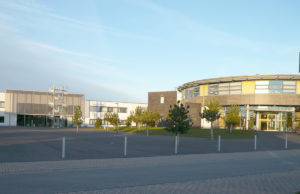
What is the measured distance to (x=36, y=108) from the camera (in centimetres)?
8394

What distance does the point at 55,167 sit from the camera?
12891 mm

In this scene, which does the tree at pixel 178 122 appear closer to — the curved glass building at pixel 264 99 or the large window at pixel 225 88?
the curved glass building at pixel 264 99

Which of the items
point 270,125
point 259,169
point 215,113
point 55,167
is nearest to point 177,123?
point 215,113

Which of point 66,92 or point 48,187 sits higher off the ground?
point 66,92

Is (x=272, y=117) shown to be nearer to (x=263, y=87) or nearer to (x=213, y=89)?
(x=263, y=87)

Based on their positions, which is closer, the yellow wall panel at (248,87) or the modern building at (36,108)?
the yellow wall panel at (248,87)

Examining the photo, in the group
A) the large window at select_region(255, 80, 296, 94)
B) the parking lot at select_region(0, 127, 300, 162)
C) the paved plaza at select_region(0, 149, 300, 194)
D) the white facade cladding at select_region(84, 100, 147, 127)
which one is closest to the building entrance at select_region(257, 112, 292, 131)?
the large window at select_region(255, 80, 296, 94)

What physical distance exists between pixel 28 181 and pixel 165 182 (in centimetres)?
399

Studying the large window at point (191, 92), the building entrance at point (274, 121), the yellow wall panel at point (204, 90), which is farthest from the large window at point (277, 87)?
the large window at point (191, 92)

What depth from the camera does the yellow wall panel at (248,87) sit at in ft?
186

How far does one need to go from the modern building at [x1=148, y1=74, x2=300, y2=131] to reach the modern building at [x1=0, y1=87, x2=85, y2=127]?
126ft

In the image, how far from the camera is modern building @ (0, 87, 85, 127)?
80756 mm

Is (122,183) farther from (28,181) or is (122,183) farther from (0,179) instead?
(0,179)

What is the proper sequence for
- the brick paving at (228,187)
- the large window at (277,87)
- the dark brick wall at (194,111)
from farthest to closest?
the dark brick wall at (194,111)
the large window at (277,87)
the brick paving at (228,187)
